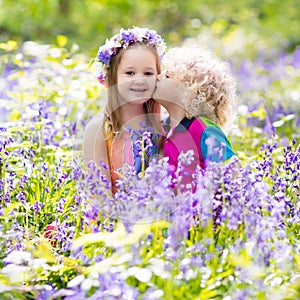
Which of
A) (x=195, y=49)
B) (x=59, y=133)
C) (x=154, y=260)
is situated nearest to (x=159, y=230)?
(x=154, y=260)

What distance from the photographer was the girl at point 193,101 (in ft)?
10.9

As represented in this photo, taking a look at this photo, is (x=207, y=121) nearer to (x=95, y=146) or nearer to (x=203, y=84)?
(x=203, y=84)

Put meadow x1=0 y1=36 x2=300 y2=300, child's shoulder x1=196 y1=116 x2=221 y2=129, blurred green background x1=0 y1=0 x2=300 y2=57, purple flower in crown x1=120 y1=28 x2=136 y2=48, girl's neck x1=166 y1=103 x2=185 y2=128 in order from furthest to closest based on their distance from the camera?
blurred green background x1=0 y1=0 x2=300 y2=57, purple flower in crown x1=120 y1=28 x2=136 y2=48, girl's neck x1=166 y1=103 x2=185 y2=128, child's shoulder x1=196 y1=116 x2=221 y2=129, meadow x1=0 y1=36 x2=300 y2=300

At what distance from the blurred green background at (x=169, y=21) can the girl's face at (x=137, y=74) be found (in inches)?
252

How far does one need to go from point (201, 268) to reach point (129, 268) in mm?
266

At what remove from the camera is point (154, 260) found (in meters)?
2.38

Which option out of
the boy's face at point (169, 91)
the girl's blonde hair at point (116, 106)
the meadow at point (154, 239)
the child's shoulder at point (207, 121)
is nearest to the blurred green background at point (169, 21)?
the girl's blonde hair at point (116, 106)

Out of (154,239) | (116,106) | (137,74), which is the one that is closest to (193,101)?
(137,74)

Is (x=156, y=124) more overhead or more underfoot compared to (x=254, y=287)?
more overhead

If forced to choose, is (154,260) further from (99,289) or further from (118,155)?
(118,155)

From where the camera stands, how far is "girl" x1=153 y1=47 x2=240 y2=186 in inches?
131

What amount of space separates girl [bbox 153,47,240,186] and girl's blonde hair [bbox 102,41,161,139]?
134 mm

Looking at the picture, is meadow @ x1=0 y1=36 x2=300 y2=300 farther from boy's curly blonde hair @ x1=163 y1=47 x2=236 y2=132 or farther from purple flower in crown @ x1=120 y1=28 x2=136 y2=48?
purple flower in crown @ x1=120 y1=28 x2=136 y2=48

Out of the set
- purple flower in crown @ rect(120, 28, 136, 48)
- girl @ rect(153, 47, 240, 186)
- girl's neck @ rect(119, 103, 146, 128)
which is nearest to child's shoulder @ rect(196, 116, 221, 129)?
girl @ rect(153, 47, 240, 186)
